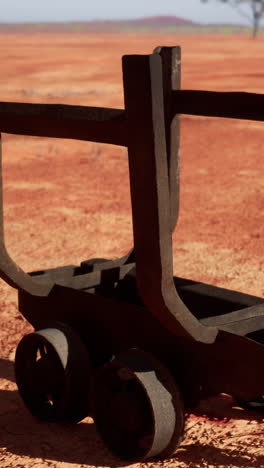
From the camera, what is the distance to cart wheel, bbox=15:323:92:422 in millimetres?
3736

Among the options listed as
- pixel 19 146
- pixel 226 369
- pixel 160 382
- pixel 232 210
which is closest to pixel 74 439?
pixel 160 382

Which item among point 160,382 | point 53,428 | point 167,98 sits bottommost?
point 53,428

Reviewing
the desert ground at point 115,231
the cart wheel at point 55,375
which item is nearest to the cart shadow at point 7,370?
the desert ground at point 115,231

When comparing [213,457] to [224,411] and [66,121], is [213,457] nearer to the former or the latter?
[224,411]

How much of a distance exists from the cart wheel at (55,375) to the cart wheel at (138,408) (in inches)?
8.4

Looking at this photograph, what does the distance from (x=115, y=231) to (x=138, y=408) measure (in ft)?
15.7

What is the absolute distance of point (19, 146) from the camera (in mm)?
13742

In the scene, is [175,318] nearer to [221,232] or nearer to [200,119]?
[221,232]

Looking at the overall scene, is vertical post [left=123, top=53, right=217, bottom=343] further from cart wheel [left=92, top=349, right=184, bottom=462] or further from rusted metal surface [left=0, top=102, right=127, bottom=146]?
cart wheel [left=92, top=349, right=184, bottom=462]

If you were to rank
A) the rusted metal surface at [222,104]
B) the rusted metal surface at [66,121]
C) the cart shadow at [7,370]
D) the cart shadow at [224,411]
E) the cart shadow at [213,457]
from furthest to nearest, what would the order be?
the cart shadow at [7,370], the cart shadow at [224,411], the cart shadow at [213,457], the rusted metal surface at [66,121], the rusted metal surface at [222,104]

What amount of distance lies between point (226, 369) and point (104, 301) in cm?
77

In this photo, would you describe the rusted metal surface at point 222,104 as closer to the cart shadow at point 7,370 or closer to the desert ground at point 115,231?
the desert ground at point 115,231

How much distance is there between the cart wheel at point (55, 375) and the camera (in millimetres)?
3736

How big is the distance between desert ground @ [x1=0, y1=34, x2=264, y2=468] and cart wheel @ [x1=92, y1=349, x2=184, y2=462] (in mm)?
109
